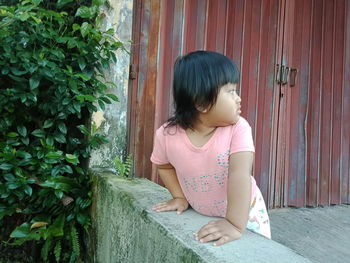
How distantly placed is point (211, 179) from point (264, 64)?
90.8 inches

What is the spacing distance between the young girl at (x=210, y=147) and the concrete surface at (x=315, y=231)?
1.37 m

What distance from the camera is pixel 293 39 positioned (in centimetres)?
388

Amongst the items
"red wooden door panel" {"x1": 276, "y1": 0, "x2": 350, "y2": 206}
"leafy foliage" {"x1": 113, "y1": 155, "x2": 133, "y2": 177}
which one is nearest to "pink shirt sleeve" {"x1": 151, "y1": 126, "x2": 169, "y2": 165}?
"leafy foliage" {"x1": 113, "y1": 155, "x2": 133, "y2": 177}

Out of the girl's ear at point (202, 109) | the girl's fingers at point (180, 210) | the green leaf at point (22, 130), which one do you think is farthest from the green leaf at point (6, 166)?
the girl's ear at point (202, 109)

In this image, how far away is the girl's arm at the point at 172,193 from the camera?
1.71 meters

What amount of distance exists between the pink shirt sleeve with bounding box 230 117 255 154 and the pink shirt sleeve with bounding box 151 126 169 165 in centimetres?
37

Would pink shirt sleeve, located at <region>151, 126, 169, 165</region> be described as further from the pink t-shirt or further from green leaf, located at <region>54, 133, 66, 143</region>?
green leaf, located at <region>54, 133, 66, 143</region>

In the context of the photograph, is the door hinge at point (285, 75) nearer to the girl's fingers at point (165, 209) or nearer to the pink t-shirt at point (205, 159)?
the pink t-shirt at point (205, 159)

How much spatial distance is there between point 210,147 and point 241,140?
0.48ft

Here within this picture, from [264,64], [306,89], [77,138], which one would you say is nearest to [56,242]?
[77,138]

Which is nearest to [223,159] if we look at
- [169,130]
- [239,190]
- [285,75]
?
[239,190]

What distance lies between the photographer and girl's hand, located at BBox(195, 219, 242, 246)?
4.24 ft

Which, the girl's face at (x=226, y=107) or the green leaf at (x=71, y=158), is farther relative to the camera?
the green leaf at (x=71, y=158)

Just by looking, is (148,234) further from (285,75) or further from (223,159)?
Result: (285,75)
